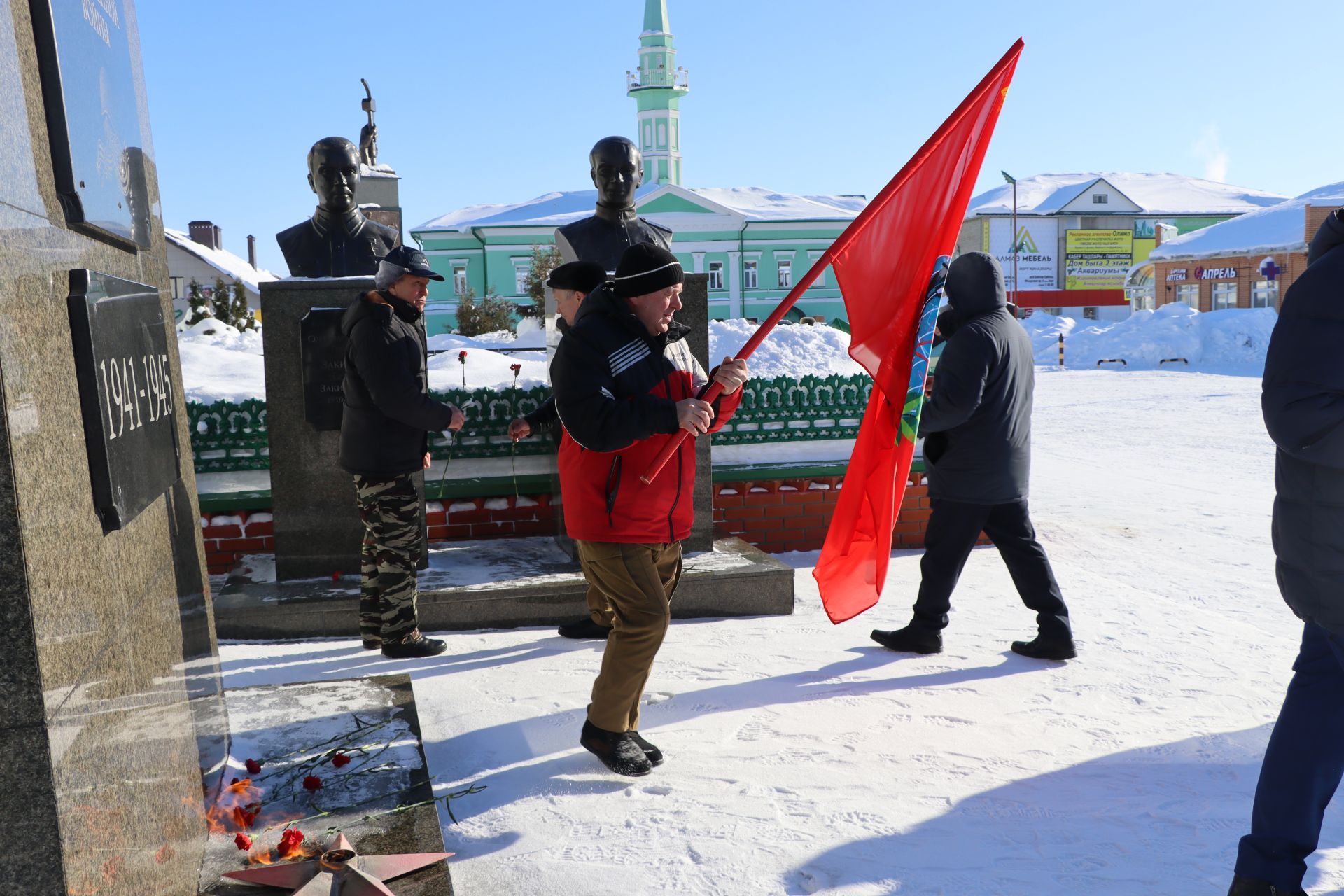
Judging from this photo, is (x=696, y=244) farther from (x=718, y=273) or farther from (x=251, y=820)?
(x=251, y=820)

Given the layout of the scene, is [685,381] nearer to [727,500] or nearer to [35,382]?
[35,382]

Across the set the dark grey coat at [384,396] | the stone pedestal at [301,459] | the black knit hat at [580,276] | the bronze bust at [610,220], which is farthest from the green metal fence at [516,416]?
the black knit hat at [580,276]

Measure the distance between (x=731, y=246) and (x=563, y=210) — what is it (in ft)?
23.5

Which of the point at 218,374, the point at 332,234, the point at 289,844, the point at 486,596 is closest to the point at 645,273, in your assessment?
the point at 289,844

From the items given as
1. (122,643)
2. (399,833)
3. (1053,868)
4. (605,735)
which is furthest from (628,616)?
(122,643)

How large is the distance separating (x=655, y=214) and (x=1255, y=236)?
79.0 ft

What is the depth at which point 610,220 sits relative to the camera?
19.5ft

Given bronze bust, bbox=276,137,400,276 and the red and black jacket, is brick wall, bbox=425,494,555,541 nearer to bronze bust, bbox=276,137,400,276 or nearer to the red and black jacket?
bronze bust, bbox=276,137,400,276

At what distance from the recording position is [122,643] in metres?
2.03

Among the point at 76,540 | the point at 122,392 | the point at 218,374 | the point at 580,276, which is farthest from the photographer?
the point at 218,374

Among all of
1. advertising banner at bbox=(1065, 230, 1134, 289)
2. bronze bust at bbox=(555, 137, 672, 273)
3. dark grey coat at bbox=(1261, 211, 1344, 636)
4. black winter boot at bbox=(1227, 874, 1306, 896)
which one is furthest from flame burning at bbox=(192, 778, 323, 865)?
advertising banner at bbox=(1065, 230, 1134, 289)

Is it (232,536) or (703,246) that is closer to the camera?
(232,536)

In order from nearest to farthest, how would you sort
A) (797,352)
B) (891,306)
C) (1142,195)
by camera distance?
(891,306) → (797,352) → (1142,195)

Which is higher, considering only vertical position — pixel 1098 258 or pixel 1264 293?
pixel 1098 258
